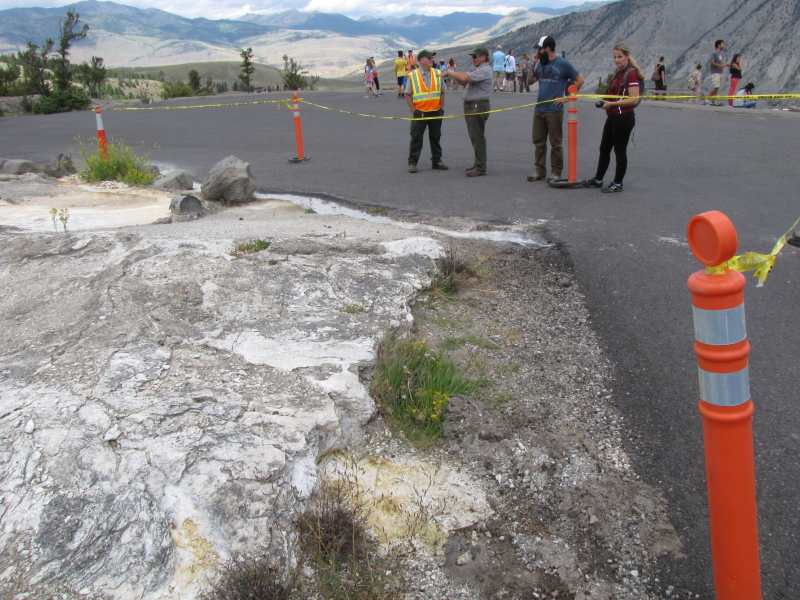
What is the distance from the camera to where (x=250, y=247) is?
19.4ft

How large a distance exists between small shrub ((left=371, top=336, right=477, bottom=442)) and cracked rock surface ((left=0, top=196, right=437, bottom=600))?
14cm

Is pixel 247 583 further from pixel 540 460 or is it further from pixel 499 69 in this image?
pixel 499 69

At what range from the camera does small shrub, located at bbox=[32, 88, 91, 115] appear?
29587 millimetres

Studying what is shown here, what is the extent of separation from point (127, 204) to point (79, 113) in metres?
20.9

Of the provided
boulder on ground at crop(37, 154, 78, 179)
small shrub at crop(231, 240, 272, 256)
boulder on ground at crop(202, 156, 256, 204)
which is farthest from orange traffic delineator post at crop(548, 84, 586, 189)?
boulder on ground at crop(37, 154, 78, 179)

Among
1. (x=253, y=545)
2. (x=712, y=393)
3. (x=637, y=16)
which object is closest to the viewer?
(x=712, y=393)

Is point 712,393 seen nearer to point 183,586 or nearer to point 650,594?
point 650,594

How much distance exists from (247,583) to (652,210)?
7.07 m

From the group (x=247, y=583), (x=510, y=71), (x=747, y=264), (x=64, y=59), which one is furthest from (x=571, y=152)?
(x=64, y=59)

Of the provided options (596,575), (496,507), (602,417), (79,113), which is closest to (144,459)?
Result: (496,507)

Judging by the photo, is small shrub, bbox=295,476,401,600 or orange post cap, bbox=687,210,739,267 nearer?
orange post cap, bbox=687,210,739,267

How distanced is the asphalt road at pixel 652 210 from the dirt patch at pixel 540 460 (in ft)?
0.47

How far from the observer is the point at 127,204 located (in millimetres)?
10234

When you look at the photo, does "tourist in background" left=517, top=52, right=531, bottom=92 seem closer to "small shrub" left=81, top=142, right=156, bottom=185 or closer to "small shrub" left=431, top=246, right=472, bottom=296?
"small shrub" left=81, top=142, right=156, bottom=185
